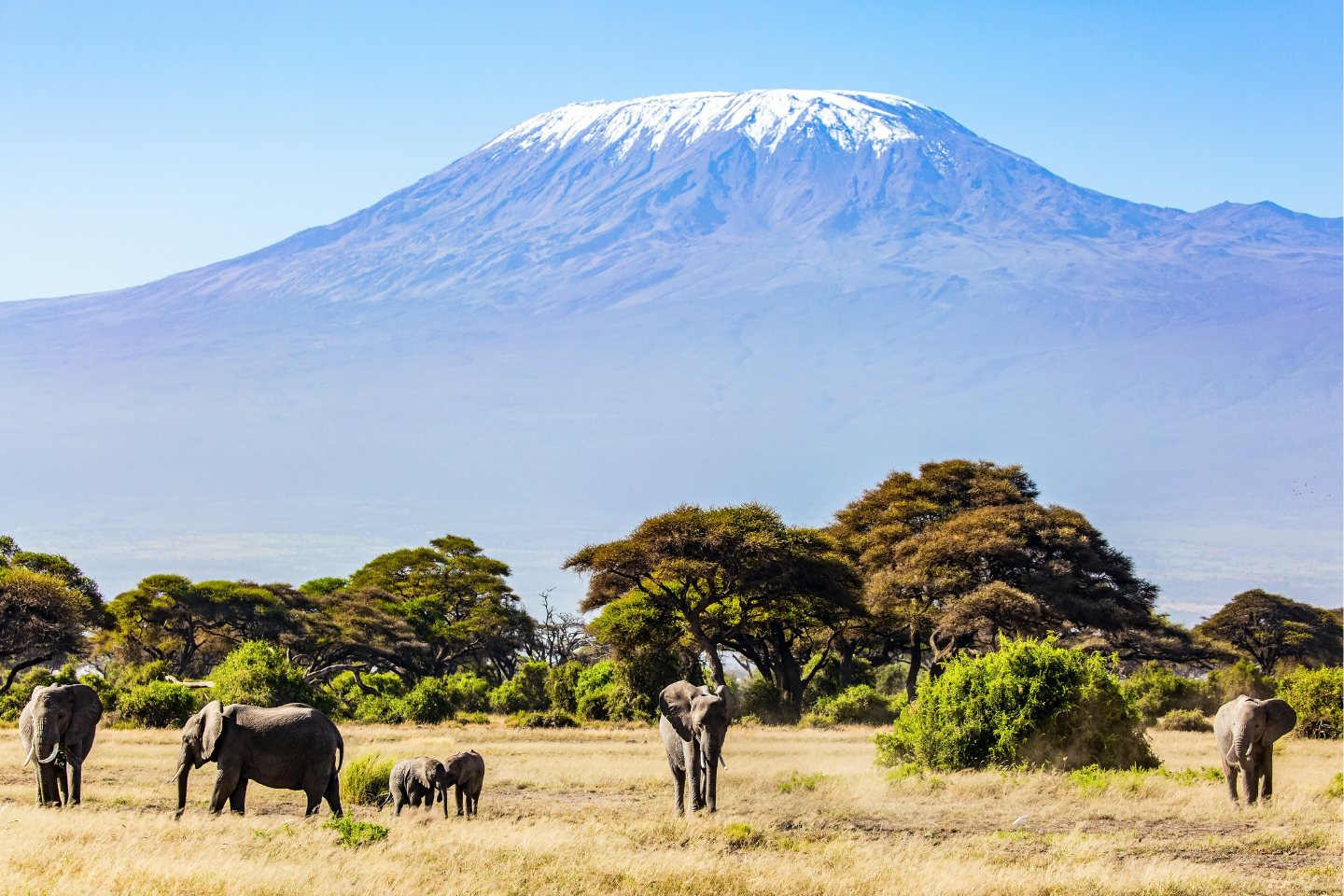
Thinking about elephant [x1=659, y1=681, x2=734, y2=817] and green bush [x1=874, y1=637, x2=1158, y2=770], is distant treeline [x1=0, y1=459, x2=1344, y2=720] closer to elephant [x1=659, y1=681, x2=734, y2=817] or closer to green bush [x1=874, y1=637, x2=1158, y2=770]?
green bush [x1=874, y1=637, x2=1158, y2=770]

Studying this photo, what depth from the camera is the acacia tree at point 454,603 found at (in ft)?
191

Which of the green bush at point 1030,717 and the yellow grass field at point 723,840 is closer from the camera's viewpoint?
the yellow grass field at point 723,840

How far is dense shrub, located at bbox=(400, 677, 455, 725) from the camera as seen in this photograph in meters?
37.4

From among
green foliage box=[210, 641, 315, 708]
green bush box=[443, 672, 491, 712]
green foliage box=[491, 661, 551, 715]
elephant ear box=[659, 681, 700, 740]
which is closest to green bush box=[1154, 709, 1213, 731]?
green foliage box=[491, 661, 551, 715]

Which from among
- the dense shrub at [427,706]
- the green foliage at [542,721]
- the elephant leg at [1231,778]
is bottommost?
the green foliage at [542,721]

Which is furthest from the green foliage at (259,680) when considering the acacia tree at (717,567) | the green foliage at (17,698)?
the acacia tree at (717,567)

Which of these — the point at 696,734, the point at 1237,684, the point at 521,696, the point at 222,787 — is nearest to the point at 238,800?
the point at 222,787

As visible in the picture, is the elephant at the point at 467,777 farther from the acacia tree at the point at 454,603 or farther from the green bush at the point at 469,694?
the acacia tree at the point at 454,603

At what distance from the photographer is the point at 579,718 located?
3978 cm

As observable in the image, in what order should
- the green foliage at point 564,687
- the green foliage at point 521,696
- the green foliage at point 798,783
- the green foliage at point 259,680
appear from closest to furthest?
the green foliage at point 798,783, the green foliage at point 259,680, the green foliage at point 564,687, the green foliage at point 521,696

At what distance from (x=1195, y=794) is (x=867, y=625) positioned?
81.3 feet

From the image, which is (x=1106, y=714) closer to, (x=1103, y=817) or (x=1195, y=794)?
(x=1195, y=794)

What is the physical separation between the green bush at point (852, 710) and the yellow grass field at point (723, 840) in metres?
16.2

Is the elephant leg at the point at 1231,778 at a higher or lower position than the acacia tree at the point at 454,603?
lower
